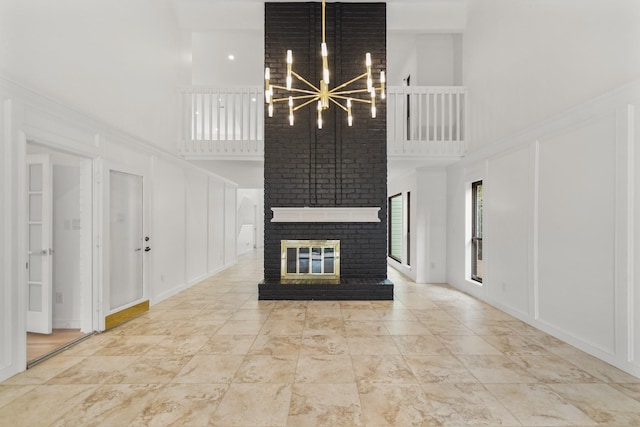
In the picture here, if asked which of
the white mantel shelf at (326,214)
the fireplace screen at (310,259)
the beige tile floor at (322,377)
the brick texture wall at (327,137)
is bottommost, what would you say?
the beige tile floor at (322,377)

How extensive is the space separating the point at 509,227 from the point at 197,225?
5705 millimetres

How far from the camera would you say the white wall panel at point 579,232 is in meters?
2.86

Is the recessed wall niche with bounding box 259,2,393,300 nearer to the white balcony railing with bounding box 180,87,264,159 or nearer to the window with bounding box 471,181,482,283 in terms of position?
the white balcony railing with bounding box 180,87,264,159

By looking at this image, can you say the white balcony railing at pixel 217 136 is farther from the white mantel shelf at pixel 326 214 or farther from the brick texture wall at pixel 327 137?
the white mantel shelf at pixel 326 214

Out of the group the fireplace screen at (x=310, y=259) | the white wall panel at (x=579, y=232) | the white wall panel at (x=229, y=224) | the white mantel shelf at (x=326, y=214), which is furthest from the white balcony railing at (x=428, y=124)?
the white wall panel at (x=229, y=224)

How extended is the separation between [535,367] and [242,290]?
15.1 feet

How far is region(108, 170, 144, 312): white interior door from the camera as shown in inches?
157

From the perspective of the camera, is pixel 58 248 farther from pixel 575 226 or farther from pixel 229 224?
pixel 575 226

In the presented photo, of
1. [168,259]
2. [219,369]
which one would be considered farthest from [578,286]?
[168,259]

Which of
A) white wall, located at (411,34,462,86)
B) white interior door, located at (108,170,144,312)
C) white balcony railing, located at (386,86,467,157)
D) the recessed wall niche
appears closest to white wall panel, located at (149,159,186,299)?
white interior door, located at (108,170,144,312)

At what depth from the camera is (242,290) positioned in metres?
5.88

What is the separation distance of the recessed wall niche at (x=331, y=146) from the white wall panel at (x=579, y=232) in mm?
2350

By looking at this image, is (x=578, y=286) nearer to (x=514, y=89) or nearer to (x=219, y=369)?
(x=514, y=89)

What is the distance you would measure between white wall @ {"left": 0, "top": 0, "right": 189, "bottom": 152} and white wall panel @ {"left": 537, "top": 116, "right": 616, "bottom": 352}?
17.4 ft
